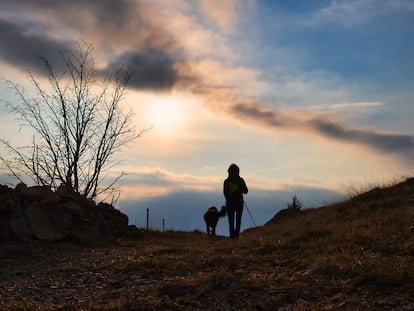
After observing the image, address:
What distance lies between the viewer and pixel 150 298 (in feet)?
18.3

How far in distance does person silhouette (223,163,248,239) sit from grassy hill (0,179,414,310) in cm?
379

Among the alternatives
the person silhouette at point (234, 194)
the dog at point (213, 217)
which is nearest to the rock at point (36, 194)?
the person silhouette at point (234, 194)

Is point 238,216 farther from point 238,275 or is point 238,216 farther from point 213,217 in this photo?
point 238,275

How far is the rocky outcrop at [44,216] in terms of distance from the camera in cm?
1016

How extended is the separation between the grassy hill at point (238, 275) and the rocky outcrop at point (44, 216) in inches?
30.4

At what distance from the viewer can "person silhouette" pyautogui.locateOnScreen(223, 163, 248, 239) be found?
1327 centimetres

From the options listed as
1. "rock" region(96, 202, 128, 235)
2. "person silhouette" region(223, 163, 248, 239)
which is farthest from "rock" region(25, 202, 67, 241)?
"person silhouette" region(223, 163, 248, 239)

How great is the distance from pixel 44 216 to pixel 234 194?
4738 millimetres

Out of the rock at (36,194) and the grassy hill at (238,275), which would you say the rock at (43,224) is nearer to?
→ the rock at (36,194)

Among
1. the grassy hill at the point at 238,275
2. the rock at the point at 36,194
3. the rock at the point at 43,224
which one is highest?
the rock at the point at 36,194

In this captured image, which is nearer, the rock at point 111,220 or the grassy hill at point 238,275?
the grassy hill at point 238,275

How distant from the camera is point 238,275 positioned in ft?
21.2

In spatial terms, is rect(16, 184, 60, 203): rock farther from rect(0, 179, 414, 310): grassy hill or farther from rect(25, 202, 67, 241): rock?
rect(0, 179, 414, 310): grassy hill

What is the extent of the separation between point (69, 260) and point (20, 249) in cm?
115
